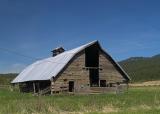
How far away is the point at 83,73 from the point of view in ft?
163

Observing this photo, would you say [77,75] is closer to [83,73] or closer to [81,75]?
[81,75]

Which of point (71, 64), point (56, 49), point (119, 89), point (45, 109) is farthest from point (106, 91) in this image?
point (45, 109)

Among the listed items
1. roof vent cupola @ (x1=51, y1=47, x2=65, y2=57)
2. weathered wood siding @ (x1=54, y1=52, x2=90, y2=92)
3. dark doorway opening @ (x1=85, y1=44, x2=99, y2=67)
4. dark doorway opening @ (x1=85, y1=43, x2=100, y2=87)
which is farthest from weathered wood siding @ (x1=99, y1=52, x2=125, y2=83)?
roof vent cupola @ (x1=51, y1=47, x2=65, y2=57)

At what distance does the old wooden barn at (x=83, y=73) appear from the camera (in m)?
47.6

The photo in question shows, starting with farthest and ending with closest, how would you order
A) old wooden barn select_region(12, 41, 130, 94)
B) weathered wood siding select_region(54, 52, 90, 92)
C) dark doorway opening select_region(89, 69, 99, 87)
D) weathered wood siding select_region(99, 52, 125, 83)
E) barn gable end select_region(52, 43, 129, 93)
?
dark doorway opening select_region(89, 69, 99, 87) < weathered wood siding select_region(99, 52, 125, 83) < barn gable end select_region(52, 43, 129, 93) < weathered wood siding select_region(54, 52, 90, 92) < old wooden barn select_region(12, 41, 130, 94)

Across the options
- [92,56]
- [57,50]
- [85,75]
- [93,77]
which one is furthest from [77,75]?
[57,50]

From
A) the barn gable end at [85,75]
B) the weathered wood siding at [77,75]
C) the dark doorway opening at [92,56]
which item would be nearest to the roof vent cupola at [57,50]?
the dark doorway opening at [92,56]

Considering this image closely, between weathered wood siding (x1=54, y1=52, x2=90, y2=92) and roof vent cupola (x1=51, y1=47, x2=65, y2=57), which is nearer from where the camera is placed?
weathered wood siding (x1=54, y1=52, x2=90, y2=92)

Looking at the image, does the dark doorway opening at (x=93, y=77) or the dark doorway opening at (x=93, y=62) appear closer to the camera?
the dark doorway opening at (x=93, y=62)

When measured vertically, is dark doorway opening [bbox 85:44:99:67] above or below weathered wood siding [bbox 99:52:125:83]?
above

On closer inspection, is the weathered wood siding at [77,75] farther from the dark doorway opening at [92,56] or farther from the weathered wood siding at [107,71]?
the dark doorway opening at [92,56]

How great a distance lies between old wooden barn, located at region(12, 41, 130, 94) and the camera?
4759cm

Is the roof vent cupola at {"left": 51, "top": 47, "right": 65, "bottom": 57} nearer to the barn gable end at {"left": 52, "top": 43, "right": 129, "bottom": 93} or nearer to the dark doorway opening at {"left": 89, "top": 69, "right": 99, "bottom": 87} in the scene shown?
the dark doorway opening at {"left": 89, "top": 69, "right": 99, "bottom": 87}

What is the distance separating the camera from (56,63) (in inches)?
1983
